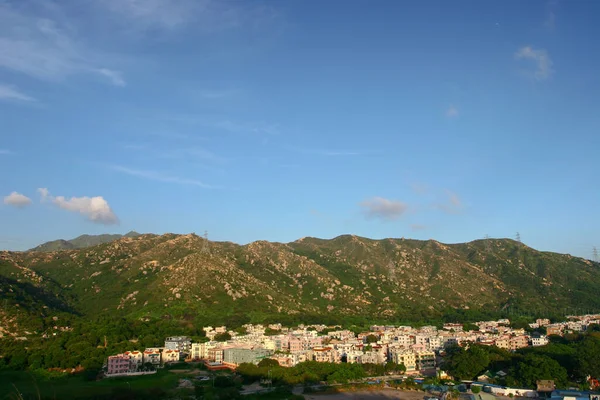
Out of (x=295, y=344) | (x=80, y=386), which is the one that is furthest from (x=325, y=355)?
(x=80, y=386)

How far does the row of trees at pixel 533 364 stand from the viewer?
156 ft

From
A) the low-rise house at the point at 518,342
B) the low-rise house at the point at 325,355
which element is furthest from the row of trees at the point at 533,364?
the low-rise house at the point at 518,342

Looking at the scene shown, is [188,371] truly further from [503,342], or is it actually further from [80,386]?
[503,342]

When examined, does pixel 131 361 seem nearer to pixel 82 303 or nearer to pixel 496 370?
pixel 496 370

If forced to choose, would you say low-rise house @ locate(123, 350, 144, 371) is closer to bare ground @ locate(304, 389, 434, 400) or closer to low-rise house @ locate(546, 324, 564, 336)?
bare ground @ locate(304, 389, 434, 400)

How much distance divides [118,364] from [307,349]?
1087 inches

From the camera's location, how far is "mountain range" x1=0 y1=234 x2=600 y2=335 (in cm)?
10038

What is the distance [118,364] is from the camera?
57188mm

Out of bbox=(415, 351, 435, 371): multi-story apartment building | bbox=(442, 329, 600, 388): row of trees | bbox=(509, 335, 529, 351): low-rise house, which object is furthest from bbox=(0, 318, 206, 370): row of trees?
bbox=(509, 335, 529, 351): low-rise house

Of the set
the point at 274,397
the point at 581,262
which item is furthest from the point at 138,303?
the point at 581,262

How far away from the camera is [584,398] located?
40.3 m

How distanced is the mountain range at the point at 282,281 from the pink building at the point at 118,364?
2251 cm

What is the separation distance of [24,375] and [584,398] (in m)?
54.6

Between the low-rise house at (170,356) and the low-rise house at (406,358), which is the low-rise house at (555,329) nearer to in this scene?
the low-rise house at (406,358)
